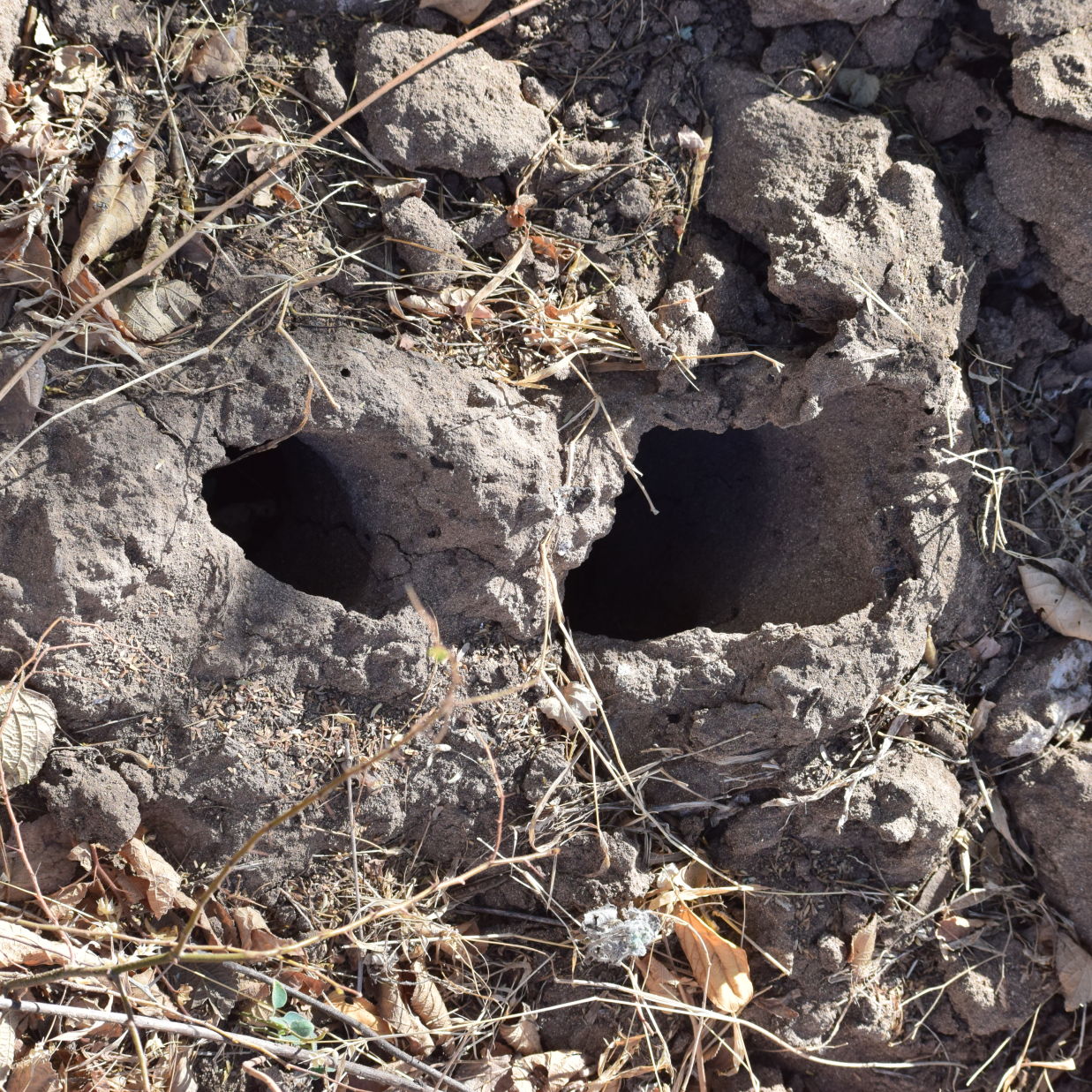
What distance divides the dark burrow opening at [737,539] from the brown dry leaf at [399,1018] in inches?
39.5

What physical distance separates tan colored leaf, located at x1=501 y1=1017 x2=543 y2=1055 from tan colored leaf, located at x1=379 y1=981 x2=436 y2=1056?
177 millimetres

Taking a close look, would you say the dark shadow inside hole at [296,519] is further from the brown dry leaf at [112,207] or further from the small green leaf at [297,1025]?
the small green leaf at [297,1025]

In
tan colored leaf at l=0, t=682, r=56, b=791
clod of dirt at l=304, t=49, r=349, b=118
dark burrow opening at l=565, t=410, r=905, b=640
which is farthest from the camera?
dark burrow opening at l=565, t=410, r=905, b=640

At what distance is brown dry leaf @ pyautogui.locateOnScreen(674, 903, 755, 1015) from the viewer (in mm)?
2250

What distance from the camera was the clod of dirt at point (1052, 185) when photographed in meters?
2.18

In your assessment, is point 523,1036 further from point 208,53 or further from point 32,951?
point 208,53

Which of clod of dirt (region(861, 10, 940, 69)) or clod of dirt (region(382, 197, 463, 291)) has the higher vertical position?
clod of dirt (region(861, 10, 940, 69))

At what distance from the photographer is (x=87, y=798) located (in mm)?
1855

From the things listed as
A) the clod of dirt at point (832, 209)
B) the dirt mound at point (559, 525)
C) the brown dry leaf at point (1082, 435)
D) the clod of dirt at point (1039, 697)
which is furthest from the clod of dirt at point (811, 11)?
the clod of dirt at point (1039, 697)

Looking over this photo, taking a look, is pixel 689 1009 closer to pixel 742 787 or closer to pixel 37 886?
pixel 742 787

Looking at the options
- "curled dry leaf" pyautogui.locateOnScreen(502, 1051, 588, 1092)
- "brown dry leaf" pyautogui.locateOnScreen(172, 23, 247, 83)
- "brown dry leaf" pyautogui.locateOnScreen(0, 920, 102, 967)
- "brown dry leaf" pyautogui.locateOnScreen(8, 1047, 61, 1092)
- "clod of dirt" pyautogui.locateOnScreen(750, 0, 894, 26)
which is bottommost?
"curled dry leaf" pyautogui.locateOnScreen(502, 1051, 588, 1092)

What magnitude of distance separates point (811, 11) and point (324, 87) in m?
1.05

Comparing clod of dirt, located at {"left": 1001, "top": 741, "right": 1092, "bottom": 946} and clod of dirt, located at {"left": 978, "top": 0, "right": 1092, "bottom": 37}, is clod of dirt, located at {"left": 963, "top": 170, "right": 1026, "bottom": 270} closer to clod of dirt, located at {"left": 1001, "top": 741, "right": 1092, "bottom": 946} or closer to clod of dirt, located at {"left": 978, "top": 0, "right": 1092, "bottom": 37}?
clod of dirt, located at {"left": 978, "top": 0, "right": 1092, "bottom": 37}

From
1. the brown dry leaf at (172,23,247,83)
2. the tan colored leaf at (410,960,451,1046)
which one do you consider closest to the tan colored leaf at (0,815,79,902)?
the tan colored leaf at (410,960,451,1046)
